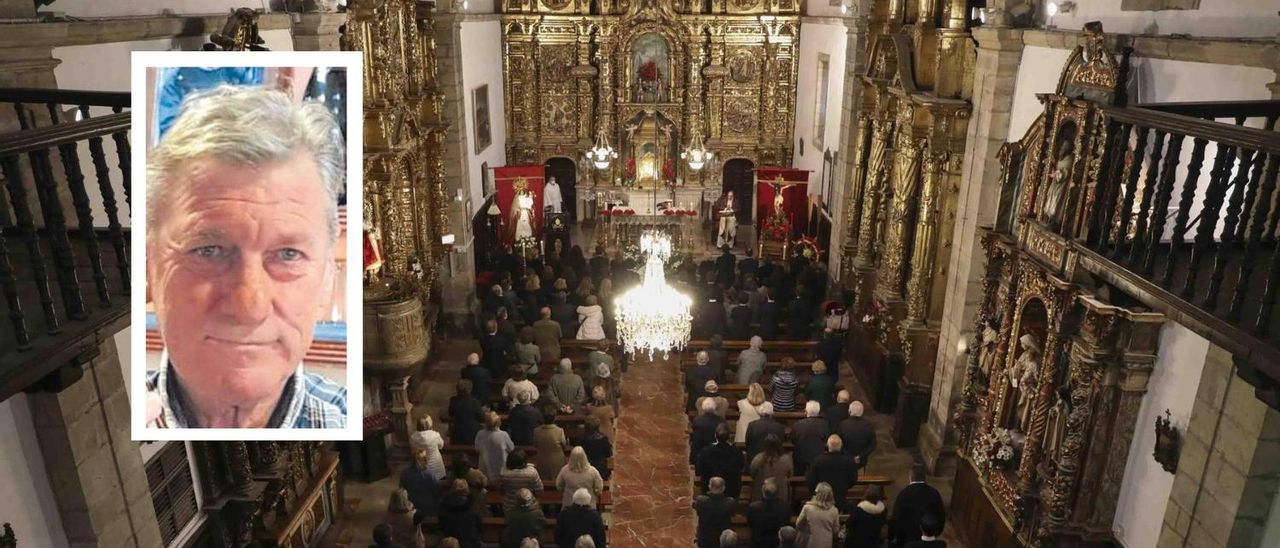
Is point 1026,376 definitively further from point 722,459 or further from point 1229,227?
point 1229,227

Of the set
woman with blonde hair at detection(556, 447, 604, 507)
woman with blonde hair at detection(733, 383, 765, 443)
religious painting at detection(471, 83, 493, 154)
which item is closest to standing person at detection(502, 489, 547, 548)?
woman with blonde hair at detection(556, 447, 604, 507)

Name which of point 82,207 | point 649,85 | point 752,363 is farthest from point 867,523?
point 649,85

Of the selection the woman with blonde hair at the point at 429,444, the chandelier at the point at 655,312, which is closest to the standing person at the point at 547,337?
the chandelier at the point at 655,312

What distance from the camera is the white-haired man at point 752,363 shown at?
35.2ft

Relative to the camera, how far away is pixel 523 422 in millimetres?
9195

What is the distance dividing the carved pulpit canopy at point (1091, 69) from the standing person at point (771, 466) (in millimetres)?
4124

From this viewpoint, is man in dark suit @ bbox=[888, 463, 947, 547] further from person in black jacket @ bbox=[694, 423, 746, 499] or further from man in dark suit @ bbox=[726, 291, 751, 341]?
man in dark suit @ bbox=[726, 291, 751, 341]

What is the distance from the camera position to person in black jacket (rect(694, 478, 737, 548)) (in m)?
7.47

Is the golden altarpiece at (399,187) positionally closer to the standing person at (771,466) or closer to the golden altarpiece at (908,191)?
the standing person at (771,466)

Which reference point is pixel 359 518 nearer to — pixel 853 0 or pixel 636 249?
pixel 636 249

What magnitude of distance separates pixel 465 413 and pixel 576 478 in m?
2.18

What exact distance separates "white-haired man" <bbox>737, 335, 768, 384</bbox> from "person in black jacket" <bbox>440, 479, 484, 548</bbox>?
4504mm

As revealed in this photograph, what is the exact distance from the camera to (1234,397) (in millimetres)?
5164

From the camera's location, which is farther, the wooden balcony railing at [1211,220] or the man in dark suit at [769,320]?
the man in dark suit at [769,320]
